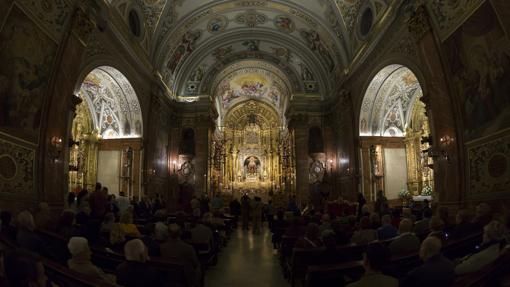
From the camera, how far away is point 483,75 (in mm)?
8469

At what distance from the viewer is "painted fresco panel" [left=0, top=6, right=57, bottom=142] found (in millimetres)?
7836

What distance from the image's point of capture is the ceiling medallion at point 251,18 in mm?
20016

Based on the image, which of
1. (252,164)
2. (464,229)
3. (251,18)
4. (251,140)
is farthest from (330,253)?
(251,140)

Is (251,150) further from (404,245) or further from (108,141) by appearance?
(404,245)

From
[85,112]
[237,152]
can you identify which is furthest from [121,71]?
[237,152]

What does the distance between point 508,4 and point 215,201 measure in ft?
38.2

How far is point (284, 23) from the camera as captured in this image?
67.1ft

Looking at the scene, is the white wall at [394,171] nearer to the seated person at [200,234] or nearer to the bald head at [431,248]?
the seated person at [200,234]

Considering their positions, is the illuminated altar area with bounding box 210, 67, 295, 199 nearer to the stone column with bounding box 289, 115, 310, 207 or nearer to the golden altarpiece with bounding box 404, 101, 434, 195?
the stone column with bounding box 289, 115, 310, 207

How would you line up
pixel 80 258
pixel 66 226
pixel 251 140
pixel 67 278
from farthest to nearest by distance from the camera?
1. pixel 251 140
2. pixel 66 226
3. pixel 80 258
4. pixel 67 278

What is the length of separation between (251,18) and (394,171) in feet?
36.1

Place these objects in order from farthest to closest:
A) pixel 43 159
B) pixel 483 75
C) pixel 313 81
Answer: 1. pixel 313 81
2. pixel 43 159
3. pixel 483 75

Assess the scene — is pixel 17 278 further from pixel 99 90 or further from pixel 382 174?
pixel 382 174

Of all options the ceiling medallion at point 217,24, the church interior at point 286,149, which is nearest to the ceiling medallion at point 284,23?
the church interior at point 286,149
